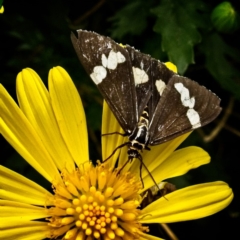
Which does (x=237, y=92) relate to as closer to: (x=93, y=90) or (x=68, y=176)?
(x=93, y=90)

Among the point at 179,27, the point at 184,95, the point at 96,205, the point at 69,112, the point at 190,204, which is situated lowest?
the point at 190,204

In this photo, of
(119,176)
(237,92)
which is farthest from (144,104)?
(237,92)

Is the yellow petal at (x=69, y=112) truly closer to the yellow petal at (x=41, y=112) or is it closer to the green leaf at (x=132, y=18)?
the yellow petal at (x=41, y=112)

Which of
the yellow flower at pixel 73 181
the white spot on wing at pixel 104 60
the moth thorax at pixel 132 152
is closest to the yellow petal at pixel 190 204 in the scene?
the yellow flower at pixel 73 181

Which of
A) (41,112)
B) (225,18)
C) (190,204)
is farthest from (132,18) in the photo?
(190,204)

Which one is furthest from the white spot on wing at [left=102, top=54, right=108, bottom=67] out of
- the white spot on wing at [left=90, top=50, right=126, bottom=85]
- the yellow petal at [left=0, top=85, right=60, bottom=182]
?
the yellow petal at [left=0, top=85, right=60, bottom=182]

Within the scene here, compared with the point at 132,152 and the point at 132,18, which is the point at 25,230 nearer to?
Result: the point at 132,152

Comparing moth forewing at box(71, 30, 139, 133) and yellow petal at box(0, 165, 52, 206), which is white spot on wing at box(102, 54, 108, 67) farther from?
yellow petal at box(0, 165, 52, 206)
